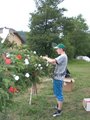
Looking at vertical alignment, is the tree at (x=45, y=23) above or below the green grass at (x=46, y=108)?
above

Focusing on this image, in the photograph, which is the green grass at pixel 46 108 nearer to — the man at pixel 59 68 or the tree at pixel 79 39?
the man at pixel 59 68

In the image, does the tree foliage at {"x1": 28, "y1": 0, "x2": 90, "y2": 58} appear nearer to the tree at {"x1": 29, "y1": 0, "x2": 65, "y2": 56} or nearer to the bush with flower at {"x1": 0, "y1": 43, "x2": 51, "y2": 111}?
the tree at {"x1": 29, "y1": 0, "x2": 65, "y2": 56}

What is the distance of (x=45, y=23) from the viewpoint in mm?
46938

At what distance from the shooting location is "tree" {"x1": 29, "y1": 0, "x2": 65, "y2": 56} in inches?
1758

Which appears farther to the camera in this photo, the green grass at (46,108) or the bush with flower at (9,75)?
the green grass at (46,108)

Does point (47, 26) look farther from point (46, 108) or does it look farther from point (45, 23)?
point (46, 108)

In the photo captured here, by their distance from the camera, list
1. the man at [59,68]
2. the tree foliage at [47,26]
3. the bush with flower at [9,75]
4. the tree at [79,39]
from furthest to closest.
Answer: the tree at [79,39]
the tree foliage at [47,26]
the man at [59,68]
the bush with flower at [9,75]

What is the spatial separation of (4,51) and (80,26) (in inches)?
2319

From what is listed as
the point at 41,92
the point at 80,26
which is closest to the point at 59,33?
the point at 80,26

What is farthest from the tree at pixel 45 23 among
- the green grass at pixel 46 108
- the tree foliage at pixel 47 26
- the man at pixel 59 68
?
the man at pixel 59 68

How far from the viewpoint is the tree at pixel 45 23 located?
1758 inches

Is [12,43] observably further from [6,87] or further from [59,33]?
[59,33]

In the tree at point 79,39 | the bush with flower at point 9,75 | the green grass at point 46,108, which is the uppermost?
the tree at point 79,39

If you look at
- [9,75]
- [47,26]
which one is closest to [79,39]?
[47,26]
